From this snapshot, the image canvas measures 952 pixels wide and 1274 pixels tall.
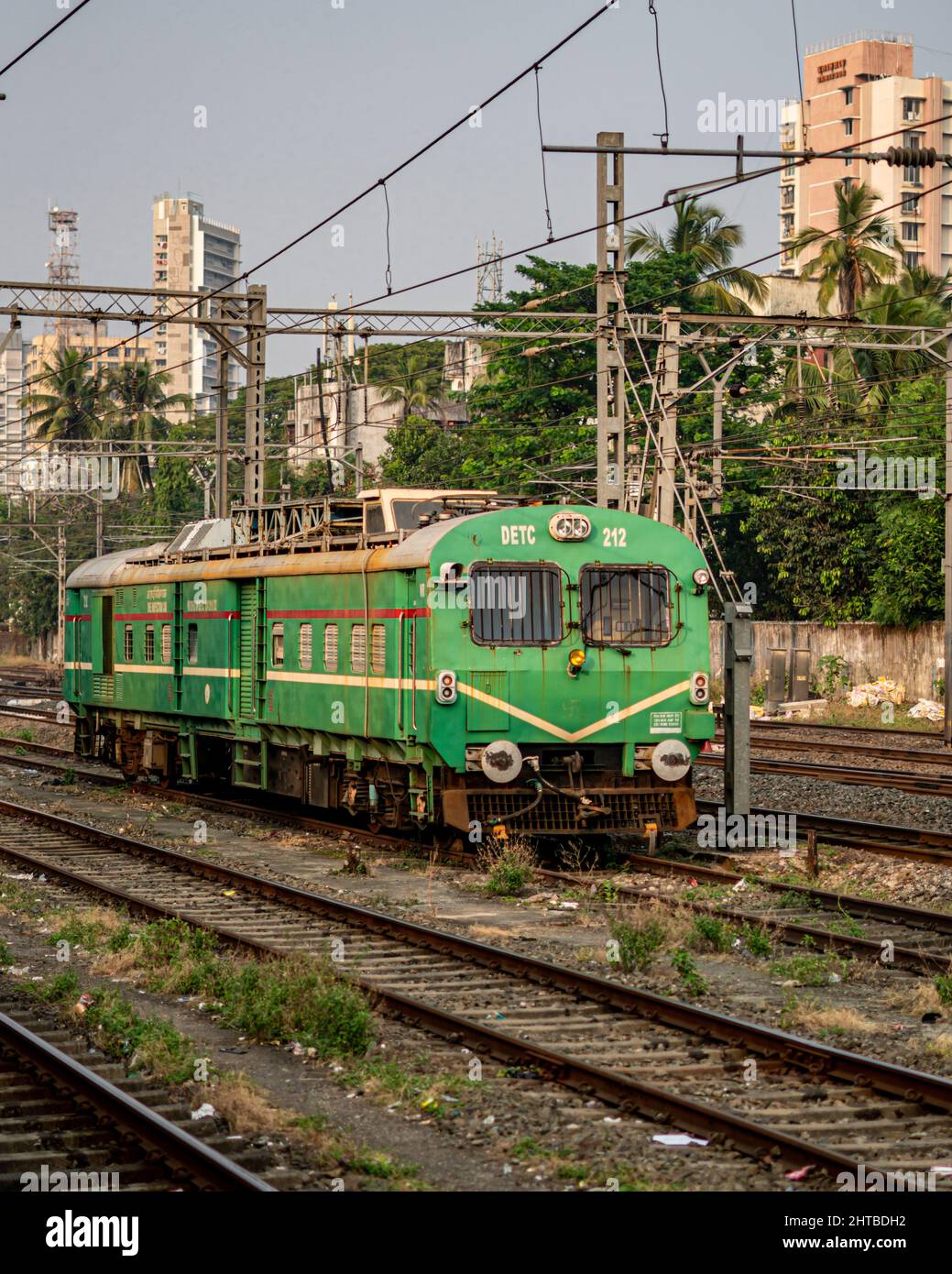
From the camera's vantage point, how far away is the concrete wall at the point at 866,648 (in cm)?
3875

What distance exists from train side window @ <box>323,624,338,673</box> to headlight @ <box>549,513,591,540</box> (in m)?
3.18

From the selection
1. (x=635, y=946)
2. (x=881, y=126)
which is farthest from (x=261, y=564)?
(x=881, y=126)

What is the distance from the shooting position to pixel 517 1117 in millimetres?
8523

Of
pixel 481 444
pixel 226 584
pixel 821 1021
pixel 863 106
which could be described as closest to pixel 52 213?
pixel 863 106

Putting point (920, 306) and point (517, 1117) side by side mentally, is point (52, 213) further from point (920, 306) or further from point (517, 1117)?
point (517, 1117)

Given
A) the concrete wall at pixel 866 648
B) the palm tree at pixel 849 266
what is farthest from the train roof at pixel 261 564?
the palm tree at pixel 849 266

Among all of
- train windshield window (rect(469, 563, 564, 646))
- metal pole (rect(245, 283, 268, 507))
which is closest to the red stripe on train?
train windshield window (rect(469, 563, 564, 646))

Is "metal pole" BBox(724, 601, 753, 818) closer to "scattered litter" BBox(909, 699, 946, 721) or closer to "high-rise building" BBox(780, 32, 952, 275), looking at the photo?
"scattered litter" BBox(909, 699, 946, 721)

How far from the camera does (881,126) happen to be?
107m

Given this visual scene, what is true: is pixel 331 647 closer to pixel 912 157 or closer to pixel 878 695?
pixel 912 157

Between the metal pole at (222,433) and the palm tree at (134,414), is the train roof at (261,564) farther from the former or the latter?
the palm tree at (134,414)

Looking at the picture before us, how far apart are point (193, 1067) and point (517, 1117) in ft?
6.47

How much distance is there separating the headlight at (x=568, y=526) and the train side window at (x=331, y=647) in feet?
10.4

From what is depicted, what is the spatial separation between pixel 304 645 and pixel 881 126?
97428 mm
